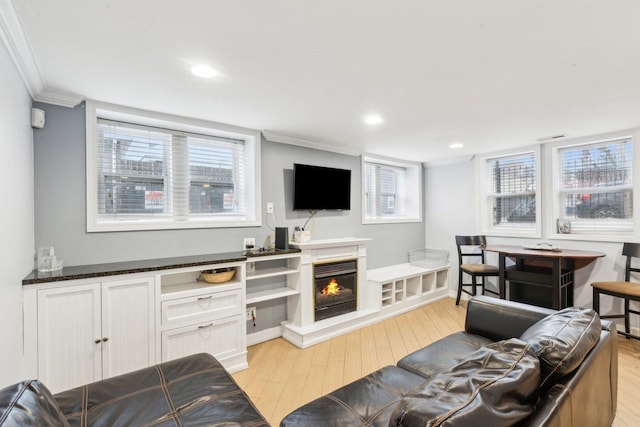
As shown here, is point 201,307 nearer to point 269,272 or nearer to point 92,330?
point 92,330

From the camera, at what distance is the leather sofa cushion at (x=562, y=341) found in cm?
113

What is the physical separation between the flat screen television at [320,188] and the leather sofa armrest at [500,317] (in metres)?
Answer: 2.04

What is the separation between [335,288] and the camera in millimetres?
3693

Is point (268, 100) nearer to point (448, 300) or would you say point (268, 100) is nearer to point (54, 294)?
point (54, 294)

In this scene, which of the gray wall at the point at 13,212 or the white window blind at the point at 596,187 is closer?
the gray wall at the point at 13,212

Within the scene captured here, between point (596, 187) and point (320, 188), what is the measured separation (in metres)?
3.44

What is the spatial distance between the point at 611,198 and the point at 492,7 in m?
3.64

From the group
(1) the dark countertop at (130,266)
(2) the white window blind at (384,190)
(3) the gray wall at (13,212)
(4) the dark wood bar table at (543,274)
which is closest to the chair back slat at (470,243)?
(4) the dark wood bar table at (543,274)

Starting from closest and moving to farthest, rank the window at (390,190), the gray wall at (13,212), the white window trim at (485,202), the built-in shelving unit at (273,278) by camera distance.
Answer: the gray wall at (13,212) → the built-in shelving unit at (273,278) → the white window trim at (485,202) → the window at (390,190)

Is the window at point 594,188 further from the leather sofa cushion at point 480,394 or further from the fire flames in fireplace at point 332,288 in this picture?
the leather sofa cushion at point 480,394

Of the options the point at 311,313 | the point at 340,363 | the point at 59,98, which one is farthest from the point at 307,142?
the point at 340,363

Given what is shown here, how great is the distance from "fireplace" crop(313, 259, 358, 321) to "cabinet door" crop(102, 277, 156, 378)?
1.71 m

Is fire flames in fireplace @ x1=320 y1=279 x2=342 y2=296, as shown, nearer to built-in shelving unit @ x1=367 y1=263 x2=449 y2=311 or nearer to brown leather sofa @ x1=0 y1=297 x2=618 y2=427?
built-in shelving unit @ x1=367 y1=263 x2=449 y2=311

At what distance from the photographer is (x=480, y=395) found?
2.87ft
